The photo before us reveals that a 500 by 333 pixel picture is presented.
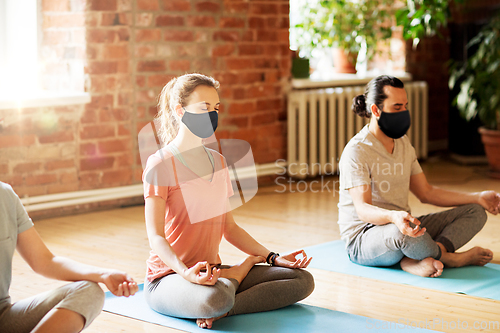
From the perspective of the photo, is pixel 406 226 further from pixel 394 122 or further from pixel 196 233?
pixel 196 233

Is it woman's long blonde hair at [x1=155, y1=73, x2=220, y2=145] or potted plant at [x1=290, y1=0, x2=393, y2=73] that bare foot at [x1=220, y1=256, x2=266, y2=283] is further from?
potted plant at [x1=290, y1=0, x2=393, y2=73]

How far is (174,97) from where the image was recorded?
2.16m

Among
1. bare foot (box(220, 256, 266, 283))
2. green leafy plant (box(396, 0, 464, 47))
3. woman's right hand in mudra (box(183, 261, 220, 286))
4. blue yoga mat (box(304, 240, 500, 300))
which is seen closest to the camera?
woman's right hand in mudra (box(183, 261, 220, 286))

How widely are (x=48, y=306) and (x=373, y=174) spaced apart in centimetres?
156

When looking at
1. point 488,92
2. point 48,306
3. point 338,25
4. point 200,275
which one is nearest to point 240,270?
point 200,275

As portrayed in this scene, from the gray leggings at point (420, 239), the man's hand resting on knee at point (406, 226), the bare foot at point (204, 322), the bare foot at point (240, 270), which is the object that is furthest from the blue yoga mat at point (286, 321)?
the gray leggings at point (420, 239)

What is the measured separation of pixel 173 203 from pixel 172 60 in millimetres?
2479

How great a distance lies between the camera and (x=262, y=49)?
493cm

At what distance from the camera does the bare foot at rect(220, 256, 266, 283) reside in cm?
222

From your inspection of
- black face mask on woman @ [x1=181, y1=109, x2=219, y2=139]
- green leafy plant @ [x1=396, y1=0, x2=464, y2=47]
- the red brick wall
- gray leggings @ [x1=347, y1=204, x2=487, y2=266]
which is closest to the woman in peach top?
black face mask on woman @ [x1=181, y1=109, x2=219, y2=139]

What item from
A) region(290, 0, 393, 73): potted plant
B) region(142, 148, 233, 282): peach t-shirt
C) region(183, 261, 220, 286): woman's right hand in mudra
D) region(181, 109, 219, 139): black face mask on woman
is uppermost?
region(290, 0, 393, 73): potted plant

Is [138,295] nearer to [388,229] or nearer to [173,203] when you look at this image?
[173,203]

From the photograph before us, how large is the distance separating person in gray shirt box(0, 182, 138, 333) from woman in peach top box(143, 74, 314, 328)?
14.5 inches

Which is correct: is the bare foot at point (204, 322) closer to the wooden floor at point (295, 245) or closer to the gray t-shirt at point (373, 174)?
the wooden floor at point (295, 245)
